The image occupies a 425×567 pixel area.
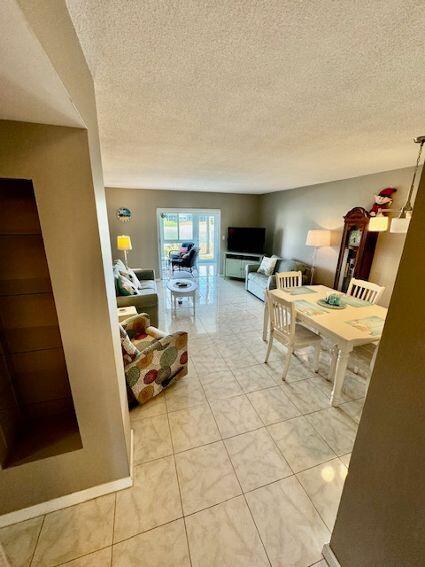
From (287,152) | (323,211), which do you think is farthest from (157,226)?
(287,152)

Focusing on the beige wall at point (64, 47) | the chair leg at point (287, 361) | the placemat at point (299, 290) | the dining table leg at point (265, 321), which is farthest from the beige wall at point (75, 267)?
the placemat at point (299, 290)

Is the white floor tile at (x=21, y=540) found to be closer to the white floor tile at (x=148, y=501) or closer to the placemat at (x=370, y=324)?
the white floor tile at (x=148, y=501)

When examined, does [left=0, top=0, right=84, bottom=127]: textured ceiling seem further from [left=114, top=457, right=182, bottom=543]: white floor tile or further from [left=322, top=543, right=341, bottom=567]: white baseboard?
[left=322, top=543, right=341, bottom=567]: white baseboard

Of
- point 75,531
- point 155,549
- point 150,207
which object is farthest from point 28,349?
point 150,207

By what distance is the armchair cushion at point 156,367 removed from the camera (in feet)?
6.64

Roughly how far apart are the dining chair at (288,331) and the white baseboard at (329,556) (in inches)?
53.2

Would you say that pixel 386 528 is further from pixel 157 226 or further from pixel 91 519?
pixel 157 226

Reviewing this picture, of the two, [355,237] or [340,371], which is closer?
[340,371]

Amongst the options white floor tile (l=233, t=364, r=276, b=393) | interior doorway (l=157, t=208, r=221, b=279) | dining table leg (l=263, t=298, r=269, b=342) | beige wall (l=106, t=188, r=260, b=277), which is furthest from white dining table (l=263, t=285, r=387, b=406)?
interior doorway (l=157, t=208, r=221, b=279)

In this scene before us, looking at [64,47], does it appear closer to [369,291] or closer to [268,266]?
[369,291]

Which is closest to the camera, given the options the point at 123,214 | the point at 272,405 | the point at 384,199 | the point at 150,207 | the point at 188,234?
the point at 272,405

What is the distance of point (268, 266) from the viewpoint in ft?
16.7

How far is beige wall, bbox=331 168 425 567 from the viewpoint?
79 centimetres

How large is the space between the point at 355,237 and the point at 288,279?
1.16 m
